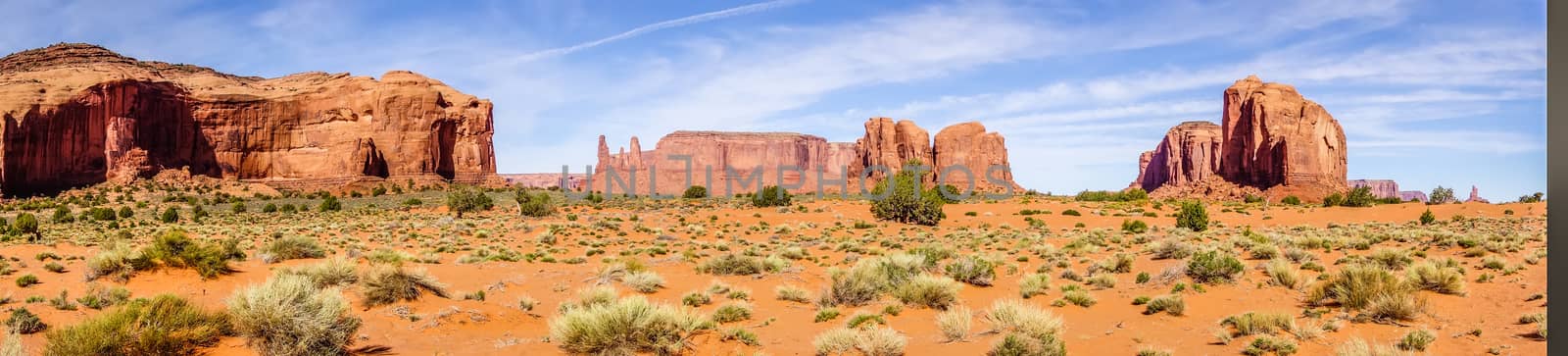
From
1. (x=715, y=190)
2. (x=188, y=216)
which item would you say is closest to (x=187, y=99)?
(x=188, y=216)

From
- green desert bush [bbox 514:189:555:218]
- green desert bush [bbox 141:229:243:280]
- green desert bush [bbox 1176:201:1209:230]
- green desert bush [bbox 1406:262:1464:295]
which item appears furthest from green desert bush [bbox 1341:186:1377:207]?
green desert bush [bbox 141:229:243:280]

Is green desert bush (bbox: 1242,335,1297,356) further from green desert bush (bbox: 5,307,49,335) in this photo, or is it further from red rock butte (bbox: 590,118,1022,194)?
red rock butte (bbox: 590,118,1022,194)

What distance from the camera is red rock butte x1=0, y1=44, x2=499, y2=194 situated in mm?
68500

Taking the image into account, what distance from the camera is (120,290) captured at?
38.6ft

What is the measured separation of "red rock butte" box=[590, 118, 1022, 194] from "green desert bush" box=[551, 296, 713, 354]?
90576mm

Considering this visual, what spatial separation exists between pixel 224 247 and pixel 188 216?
36.3 meters

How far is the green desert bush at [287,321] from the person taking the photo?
26.9 ft

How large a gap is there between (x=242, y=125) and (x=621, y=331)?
3600 inches

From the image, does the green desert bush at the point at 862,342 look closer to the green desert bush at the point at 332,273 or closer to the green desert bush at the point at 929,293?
the green desert bush at the point at 929,293

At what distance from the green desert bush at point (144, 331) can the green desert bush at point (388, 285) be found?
364 cm

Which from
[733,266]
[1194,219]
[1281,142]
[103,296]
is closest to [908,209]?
[1194,219]

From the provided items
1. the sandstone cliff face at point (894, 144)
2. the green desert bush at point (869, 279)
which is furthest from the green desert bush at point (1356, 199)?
the sandstone cliff face at point (894, 144)

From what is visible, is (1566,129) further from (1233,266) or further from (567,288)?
(567,288)

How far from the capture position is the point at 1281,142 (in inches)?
2734
